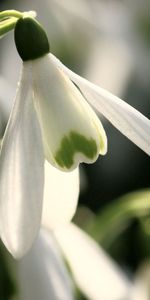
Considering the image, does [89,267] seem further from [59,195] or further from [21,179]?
[21,179]

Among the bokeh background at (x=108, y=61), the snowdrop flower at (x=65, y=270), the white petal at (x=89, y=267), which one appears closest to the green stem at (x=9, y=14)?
the snowdrop flower at (x=65, y=270)

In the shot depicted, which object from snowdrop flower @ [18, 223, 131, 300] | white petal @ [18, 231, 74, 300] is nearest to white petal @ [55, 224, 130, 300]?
snowdrop flower @ [18, 223, 131, 300]

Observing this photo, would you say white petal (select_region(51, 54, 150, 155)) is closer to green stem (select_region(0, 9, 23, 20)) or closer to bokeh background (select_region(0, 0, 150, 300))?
green stem (select_region(0, 9, 23, 20))

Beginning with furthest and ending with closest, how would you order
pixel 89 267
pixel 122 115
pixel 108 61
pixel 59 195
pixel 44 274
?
pixel 108 61 < pixel 89 267 < pixel 44 274 < pixel 59 195 < pixel 122 115

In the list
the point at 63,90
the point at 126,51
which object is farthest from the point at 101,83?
the point at 63,90

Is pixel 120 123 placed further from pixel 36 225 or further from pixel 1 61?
pixel 1 61

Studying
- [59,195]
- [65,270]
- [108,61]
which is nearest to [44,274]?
[65,270]
